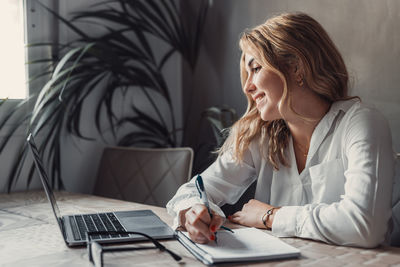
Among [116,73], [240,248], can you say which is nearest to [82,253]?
[240,248]

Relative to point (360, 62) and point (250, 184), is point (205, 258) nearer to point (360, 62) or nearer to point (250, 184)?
point (250, 184)

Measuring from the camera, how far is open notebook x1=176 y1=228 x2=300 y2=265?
1.09 m

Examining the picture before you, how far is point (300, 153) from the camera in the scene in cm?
179

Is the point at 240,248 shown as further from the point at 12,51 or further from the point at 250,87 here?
the point at 12,51

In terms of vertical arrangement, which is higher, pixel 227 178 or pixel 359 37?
pixel 359 37

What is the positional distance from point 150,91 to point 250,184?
1184mm

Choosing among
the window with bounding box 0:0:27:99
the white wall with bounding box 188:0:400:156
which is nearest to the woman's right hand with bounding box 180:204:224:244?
the white wall with bounding box 188:0:400:156

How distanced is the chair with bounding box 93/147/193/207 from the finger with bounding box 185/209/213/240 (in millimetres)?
1006

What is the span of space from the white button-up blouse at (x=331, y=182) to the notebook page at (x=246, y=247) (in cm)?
10

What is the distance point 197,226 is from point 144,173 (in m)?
1.20

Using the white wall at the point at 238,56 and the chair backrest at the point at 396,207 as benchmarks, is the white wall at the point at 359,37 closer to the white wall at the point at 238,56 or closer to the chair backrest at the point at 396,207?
the white wall at the point at 238,56

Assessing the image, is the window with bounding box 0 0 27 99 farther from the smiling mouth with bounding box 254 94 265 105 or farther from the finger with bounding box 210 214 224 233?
the finger with bounding box 210 214 224 233

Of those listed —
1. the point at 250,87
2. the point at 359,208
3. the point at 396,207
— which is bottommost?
the point at 396,207

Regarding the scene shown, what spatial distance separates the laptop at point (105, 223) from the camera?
1282 millimetres
